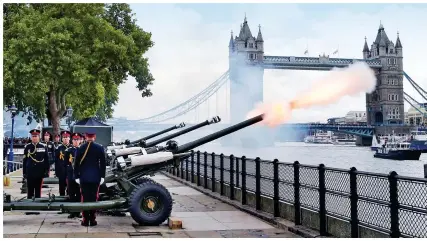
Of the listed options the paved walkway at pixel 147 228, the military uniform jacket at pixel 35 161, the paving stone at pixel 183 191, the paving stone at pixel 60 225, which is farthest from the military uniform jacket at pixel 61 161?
the paving stone at pixel 183 191

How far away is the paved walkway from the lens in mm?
10312

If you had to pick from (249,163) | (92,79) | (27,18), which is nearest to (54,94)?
(92,79)

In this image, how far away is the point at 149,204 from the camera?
11156 mm

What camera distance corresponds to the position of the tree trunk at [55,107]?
3469cm

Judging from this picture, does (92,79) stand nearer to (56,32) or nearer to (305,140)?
(56,32)

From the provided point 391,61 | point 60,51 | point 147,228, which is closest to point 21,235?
point 147,228

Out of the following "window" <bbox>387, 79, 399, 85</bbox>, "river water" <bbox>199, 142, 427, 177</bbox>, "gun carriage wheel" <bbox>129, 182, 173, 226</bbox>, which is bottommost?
"river water" <bbox>199, 142, 427, 177</bbox>

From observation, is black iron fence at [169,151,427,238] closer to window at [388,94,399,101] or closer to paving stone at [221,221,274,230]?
paving stone at [221,221,274,230]

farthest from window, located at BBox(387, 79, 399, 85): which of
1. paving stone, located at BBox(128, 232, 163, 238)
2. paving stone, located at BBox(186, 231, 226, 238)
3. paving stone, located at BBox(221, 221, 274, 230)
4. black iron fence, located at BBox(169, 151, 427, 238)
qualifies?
paving stone, located at BBox(128, 232, 163, 238)

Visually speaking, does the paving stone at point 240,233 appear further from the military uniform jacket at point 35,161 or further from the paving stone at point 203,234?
the military uniform jacket at point 35,161

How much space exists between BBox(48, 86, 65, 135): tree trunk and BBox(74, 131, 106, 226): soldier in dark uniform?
77.8 ft

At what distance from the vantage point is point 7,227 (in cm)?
1095

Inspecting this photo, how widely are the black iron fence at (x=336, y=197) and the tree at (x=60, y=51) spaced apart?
18.4m

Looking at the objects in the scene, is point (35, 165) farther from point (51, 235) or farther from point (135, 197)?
point (51, 235)
